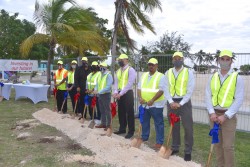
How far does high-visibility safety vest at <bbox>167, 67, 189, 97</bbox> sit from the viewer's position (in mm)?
5898

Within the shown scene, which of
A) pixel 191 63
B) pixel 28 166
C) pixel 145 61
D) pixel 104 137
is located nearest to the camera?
pixel 28 166

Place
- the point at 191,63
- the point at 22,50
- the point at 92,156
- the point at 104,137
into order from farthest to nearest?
the point at 22,50
the point at 191,63
the point at 104,137
the point at 92,156

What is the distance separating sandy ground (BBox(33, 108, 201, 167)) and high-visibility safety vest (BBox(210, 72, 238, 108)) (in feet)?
4.33

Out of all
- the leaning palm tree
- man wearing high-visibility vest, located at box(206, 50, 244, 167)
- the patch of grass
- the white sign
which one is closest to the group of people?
man wearing high-visibility vest, located at box(206, 50, 244, 167)

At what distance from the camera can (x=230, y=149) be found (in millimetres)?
4844

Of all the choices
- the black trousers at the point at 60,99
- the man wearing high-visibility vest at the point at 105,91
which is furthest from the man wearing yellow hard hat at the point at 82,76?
the man wearing high-visibility vest at the point at 105,91

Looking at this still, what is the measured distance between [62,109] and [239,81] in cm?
763

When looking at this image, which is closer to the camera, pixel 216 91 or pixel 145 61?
pixel 216 91

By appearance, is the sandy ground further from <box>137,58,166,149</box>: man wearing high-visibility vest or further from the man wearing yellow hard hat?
the man wearing yellow hard hat

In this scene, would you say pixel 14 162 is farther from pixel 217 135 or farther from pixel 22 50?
pixel 22 50

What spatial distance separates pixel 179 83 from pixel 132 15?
8.39 m

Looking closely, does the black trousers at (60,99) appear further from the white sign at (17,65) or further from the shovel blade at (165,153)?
the white sign at (17,65)

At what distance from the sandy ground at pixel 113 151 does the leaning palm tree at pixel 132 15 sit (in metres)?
6.02

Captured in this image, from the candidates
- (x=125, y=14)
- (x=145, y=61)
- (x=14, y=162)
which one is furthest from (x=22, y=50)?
(x=14, y=162)
